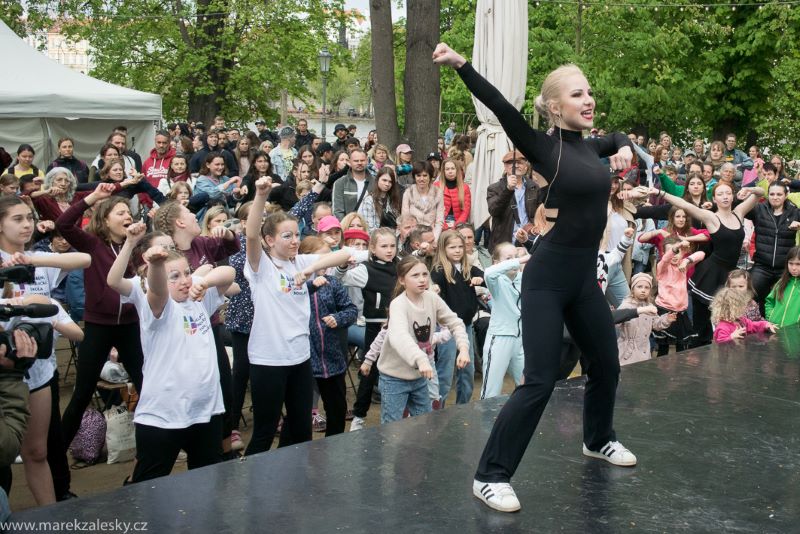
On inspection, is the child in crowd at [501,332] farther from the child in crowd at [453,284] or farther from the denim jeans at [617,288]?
the denim jeans at [617,288]

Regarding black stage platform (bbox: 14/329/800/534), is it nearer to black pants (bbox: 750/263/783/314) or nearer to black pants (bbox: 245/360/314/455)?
black pants (bbox: 245/360/314/455)

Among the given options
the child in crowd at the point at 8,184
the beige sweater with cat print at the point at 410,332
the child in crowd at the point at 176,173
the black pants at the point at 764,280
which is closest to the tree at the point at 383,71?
the child in crowd at the point at 176,173

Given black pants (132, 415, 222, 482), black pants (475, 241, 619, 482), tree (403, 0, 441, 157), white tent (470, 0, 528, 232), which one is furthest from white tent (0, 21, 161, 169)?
black pants (475, 241, 619, 482)

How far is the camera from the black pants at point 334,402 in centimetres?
598

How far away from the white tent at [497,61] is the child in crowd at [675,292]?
244cm

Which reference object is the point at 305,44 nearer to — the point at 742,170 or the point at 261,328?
the point at 742,170

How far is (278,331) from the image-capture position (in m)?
5.31

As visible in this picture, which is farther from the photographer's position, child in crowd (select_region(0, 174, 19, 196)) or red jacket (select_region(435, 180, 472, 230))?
red jacket (select_region(435, 180, 472, 230))

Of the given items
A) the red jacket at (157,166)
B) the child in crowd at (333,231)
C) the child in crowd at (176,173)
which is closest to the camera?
the child in crowd at (333,231)

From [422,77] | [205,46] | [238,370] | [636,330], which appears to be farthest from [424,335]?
[205,46]

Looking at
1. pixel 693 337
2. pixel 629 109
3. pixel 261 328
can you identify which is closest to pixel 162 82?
pixel 629 109

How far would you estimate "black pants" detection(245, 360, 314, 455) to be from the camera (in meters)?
5.31

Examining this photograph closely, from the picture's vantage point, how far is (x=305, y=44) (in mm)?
27312

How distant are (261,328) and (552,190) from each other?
209 cm
